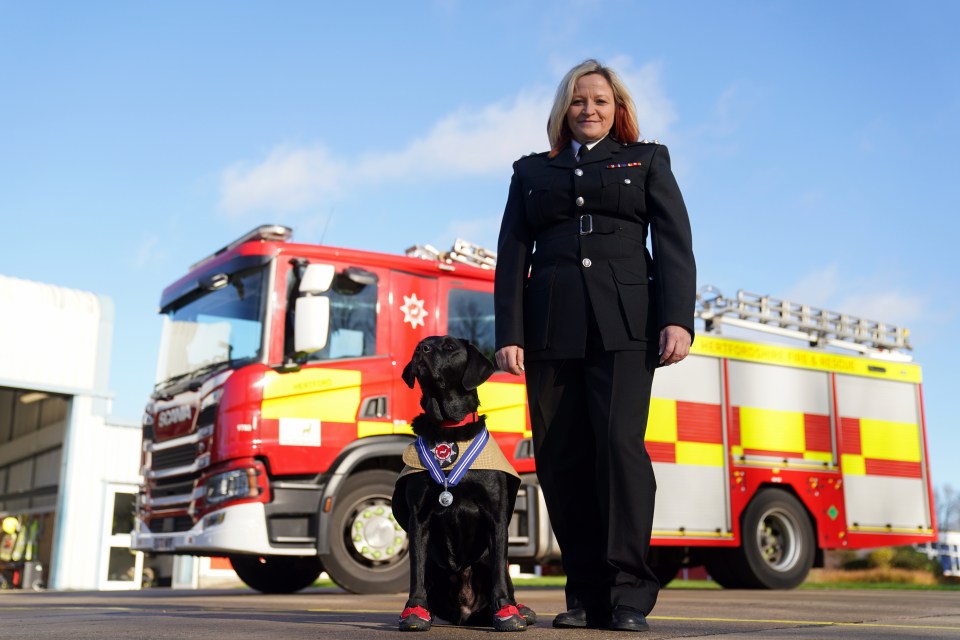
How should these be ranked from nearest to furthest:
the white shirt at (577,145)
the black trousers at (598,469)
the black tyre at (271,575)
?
the black trousers at (598,469) < the white shirt at (577,145) < the black tyre at (271,575)

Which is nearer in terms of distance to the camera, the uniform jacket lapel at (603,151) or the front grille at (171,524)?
the uniform jacket lapel at (603,151)

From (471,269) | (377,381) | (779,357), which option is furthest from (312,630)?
(779,357)

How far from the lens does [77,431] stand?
20.5 metres

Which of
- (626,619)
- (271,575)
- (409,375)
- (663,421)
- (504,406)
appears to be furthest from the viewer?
(663,421)

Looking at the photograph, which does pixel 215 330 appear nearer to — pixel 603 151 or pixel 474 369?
pixel 474 369

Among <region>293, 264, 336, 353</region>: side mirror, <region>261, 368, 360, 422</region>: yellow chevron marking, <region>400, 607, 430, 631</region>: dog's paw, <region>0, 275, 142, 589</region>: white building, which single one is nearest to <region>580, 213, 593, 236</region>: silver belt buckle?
<region>400, 607, 430, 631</region>: dog's paw

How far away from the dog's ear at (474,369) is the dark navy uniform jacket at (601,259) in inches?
5.3

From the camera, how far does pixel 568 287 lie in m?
3.59

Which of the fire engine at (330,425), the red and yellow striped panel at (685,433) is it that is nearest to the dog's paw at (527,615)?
the fire engine at (330,425)

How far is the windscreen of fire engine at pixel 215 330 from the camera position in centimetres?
750

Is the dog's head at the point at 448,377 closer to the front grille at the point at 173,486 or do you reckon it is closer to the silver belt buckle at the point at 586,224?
the silver belt buckle at the point at 586,224

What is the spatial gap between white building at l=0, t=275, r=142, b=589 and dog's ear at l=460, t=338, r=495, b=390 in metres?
17.5

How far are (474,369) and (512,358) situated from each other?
0.19 metres

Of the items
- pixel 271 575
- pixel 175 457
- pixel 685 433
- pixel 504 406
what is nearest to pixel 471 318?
pixel 504 406
